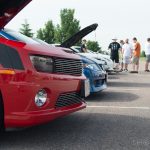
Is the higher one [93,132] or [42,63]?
[42,63]

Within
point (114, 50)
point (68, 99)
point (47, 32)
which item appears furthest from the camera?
point (47, 32)

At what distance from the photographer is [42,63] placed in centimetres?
557

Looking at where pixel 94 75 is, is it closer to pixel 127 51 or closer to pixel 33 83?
pixel 33 83

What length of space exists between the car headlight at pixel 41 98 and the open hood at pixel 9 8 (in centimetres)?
140

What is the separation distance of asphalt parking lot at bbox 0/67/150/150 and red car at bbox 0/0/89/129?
34 cm

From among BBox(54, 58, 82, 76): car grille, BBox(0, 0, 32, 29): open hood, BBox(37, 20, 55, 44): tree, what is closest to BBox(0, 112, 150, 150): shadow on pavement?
BBox(54, 58, 82, 76): car grille

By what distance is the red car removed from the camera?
5246 millimetres

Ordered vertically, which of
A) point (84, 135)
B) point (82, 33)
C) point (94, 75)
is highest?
point (82, 33)

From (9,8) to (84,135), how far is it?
2.02 m

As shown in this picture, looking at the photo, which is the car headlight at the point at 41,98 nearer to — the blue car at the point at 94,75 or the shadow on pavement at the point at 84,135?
the shadow on pavement at the point at 84,135

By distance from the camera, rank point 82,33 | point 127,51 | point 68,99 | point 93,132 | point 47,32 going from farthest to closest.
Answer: point 47,32 < point 127,51 < point 82,33 < point 93,132 < point 68,99

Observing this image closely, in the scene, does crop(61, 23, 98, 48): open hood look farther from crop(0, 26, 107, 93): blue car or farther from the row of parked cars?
the row of parked cars

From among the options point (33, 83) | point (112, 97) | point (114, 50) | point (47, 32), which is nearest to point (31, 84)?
point (33, 83)

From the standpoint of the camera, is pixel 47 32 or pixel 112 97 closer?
pixel 112 97
